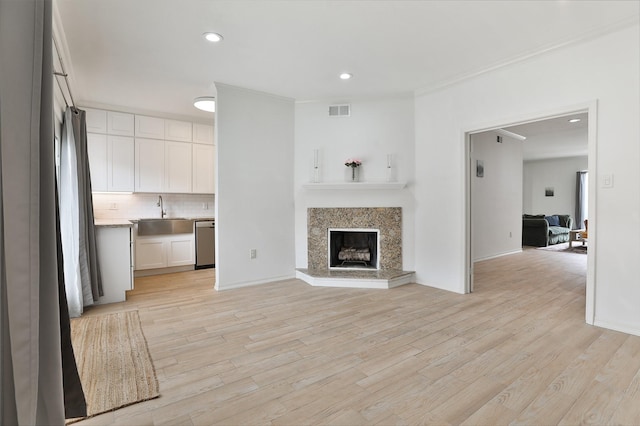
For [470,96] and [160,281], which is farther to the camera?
[160,281]

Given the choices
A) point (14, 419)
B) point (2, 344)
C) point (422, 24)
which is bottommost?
point (14, 419)

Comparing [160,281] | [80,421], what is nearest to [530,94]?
[80,421]

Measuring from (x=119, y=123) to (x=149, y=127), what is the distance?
424 mm

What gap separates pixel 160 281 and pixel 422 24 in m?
4.74

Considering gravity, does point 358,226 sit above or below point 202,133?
below

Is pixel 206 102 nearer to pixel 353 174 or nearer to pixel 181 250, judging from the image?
pixel 353 174

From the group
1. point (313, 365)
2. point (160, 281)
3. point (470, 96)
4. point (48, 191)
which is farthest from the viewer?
point (160, 281)

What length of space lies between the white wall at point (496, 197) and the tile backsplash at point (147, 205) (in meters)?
5.17

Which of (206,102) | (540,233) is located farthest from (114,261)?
(540,233)

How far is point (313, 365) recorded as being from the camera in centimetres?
229

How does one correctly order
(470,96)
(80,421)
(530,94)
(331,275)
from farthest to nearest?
1. (331,275)
2. (470,96)
3. (530,94)
4. (80,421)

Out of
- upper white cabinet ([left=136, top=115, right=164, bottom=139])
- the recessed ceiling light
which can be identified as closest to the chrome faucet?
upper white cabinet ([left=136, top=115, right=164, bottom=139])

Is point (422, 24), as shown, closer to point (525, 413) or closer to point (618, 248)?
point (618, 248)

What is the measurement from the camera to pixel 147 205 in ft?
18.6
